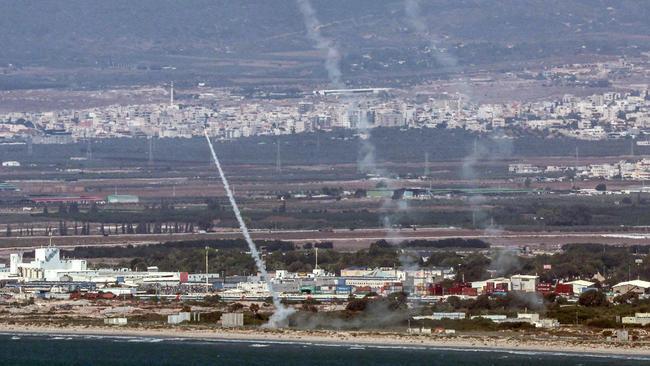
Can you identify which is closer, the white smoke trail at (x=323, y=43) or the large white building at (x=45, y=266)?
the large white building at (x=45, y=266)

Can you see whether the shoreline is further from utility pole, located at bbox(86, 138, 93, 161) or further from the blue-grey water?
utility pole, located at bbox(86, 138, 93, 161)

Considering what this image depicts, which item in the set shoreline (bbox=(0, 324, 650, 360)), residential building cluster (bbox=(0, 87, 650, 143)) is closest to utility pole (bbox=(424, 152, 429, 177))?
residential building cluster (bbox=(0, 87, 650, 143))

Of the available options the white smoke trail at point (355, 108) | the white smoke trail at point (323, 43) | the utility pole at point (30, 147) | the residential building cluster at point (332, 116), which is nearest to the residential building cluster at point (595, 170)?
the white smoke trail at point (355, 108)

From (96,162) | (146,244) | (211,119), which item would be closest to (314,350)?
(146,244)

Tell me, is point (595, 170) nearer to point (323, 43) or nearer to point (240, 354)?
point (323, 43)

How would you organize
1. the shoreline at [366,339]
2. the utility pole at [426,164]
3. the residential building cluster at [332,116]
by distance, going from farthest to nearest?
the residential building cluster at [332,116]
the utility pole at [426,164]
the shoreline at [366,339]

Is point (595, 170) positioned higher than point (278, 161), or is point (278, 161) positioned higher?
point (278, 161)

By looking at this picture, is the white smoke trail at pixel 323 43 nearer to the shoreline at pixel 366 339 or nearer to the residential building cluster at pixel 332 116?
the residential building cluster at pixel 332 116

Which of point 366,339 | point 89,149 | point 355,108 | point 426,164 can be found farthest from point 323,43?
point 366,339
